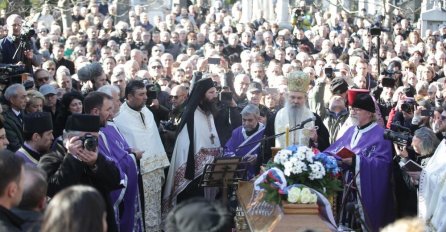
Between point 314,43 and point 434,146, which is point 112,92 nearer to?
point 434,146

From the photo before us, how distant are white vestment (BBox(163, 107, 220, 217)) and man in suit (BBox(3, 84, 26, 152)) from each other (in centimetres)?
202

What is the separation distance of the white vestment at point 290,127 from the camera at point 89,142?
149 inches

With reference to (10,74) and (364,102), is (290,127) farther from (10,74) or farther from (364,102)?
(10,74)

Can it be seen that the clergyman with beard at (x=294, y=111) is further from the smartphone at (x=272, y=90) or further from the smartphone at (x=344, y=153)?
the smartphone at (x=272, y=90)

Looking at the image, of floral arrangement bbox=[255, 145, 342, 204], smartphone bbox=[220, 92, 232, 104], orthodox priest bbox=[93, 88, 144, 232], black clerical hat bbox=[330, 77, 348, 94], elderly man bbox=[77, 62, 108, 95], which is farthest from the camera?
smartphone bbox=[220, 92, 232, 104]

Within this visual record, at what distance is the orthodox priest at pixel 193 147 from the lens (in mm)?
11570

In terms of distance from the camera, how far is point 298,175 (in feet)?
28.6

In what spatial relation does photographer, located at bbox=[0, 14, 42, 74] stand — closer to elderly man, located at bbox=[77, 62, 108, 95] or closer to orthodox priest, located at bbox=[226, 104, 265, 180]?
elderly man, located at bbox=[77, 62, 108, 95]

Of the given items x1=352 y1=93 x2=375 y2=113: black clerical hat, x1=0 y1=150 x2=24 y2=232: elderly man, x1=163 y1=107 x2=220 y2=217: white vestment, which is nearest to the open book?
x1=352 y1=93 x2=375 y2=113: black clerical hat

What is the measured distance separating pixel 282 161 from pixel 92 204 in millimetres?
4592

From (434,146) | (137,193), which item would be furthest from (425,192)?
(137,193)

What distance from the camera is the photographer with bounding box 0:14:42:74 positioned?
1336 centimetres

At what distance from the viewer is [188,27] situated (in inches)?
913

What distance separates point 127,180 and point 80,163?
7.71 feet
